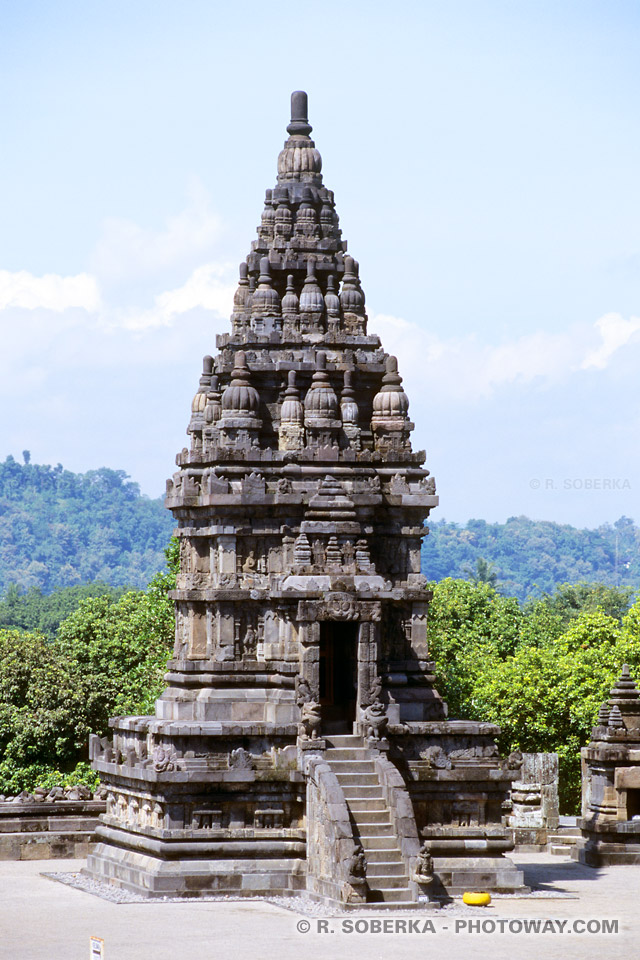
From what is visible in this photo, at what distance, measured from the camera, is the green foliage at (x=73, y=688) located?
58.5 metres

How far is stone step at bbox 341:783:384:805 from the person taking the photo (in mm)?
37625

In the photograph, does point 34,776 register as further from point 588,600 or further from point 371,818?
point 588,600

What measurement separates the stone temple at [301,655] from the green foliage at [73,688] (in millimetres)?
15375

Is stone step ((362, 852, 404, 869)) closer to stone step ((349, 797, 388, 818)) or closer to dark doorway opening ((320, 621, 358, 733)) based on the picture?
stone step ((349, 797, 388, 818))

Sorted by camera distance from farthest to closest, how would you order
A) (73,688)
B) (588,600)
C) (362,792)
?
1. (588,600)
2. (73,688)
3. (362,792)

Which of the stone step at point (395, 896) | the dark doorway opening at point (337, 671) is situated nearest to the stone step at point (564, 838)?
the dark doorway opening at point (337, 671)

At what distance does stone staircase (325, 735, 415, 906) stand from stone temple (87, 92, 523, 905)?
4 cm

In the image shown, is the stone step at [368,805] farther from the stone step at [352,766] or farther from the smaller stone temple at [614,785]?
the smaller stone temple at [614,785]

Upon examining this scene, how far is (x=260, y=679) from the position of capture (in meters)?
40.0

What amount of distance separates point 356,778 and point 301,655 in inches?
108

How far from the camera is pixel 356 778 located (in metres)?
38.0

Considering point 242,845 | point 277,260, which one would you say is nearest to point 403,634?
point 242,845

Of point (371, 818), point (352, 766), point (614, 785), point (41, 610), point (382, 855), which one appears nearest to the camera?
point (382, 855)

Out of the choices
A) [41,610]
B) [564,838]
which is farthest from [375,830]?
[41,610]
